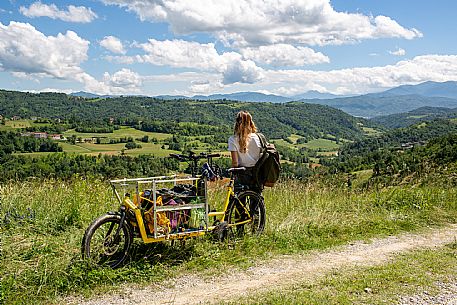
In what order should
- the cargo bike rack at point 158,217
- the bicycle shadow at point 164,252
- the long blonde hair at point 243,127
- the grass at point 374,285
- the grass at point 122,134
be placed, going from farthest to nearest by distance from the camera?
the grass at point 122,134 < the long blonde hair at point 243,127 < the bicycle shadow at point 164,252 < the cargo bike rack at point 158,217 < the grass at point 374,285

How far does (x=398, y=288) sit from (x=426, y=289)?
1.14 feet

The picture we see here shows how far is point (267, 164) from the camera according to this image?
6816 mm

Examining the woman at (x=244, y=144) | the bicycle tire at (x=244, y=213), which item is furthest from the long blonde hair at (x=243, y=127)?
the bicycle tire at (x=244, y=213)

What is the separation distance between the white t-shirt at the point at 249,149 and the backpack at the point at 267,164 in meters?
0.08

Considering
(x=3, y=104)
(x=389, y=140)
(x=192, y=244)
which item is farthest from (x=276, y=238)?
(x=3, y=104)

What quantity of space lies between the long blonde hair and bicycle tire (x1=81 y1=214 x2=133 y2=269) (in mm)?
2434

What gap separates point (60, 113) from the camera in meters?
162

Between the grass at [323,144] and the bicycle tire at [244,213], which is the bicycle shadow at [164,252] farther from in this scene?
the grass at [323,144]

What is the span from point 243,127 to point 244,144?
0.98 ft

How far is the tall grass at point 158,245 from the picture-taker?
4.79 metres

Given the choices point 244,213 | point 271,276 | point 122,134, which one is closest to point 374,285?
point 271,276

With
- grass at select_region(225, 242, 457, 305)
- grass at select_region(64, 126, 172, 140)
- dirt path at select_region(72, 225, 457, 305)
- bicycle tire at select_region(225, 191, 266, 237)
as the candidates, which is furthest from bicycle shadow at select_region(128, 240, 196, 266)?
grass at select_region(64, 126, 172, 140)

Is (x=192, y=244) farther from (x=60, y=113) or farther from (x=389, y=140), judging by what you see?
(x=60, y=113)

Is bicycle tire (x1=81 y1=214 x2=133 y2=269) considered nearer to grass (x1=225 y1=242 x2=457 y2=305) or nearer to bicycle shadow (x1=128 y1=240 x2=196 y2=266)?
bicycle shadow (x1=128 y1=240 x2=196 y2=266)
